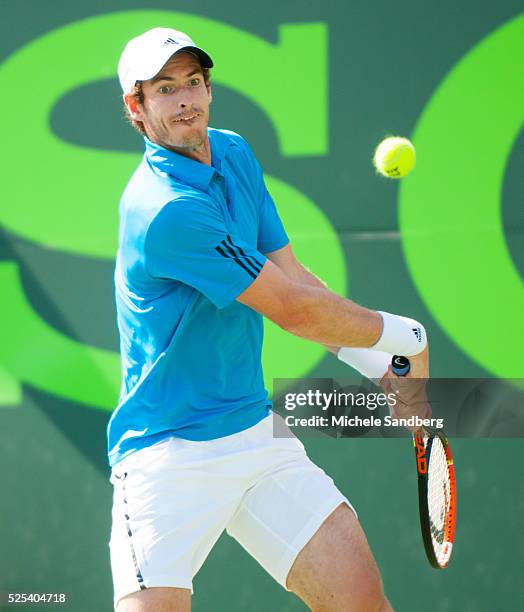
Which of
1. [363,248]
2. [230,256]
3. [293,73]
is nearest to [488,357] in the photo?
[363,248]

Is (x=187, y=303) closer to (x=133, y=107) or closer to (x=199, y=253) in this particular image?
(x=199, y=253)

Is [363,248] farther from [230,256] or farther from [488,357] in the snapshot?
[230,256]

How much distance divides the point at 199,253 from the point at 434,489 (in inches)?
40.8

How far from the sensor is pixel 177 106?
2.66m

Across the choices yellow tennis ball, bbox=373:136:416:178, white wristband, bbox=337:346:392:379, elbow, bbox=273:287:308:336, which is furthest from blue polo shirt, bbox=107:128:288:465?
yellow tennis ball, bbox=373:136:416:178

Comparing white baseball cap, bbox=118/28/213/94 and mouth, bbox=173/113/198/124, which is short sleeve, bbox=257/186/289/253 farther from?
white baseball cap, bbox=118/28/213/94

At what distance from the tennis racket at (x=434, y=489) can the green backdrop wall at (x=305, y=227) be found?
747mm

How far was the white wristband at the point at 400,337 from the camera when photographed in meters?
2.62

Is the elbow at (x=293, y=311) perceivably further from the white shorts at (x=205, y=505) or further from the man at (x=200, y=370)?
the white shorts at (x=205, y=505)

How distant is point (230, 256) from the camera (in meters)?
2.51

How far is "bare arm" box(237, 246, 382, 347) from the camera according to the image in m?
2.55

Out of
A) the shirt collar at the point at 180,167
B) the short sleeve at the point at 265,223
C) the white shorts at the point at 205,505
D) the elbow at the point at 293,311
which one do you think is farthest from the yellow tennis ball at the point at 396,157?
the white shorts at the point at 205,505

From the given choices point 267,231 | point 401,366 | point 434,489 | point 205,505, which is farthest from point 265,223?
point 434,489

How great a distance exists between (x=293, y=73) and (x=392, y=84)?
0.35m
